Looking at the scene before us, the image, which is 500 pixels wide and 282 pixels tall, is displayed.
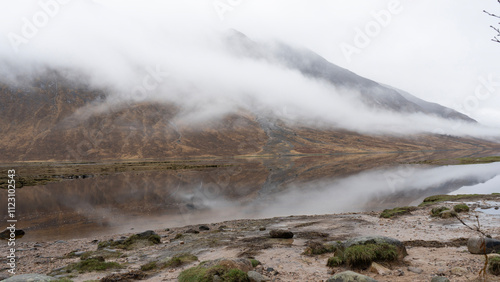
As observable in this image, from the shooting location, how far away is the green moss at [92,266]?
13.6m

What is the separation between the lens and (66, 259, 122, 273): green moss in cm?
1356

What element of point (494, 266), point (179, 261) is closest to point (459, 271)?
point (494, 266)

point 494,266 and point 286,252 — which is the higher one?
point 494,266

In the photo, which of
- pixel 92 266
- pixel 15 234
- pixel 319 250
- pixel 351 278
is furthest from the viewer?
pixel 15 234

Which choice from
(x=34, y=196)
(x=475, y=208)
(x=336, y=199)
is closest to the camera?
(x=475, y=208)

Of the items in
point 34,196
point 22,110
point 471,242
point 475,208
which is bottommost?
point 34,196

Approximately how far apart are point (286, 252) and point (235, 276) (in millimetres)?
5257

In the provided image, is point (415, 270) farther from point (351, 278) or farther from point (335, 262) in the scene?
point (351, 278)

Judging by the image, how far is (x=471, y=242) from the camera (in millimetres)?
11578

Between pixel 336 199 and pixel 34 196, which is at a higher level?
pixel 336 199

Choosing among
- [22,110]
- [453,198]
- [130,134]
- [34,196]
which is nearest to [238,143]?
[130,134]

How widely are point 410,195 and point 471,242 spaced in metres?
28.4

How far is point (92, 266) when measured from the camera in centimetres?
1375

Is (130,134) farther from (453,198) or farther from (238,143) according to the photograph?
(453,198)
